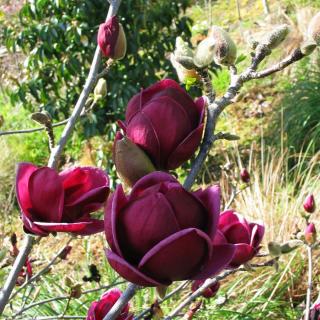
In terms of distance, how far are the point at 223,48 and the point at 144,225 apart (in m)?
0.26

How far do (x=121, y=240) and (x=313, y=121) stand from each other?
3748 millimetres

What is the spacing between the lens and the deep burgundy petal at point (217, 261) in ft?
1.68

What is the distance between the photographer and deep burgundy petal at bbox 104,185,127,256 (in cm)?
49

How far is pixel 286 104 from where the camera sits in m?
4.42

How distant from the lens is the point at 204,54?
2.00ft

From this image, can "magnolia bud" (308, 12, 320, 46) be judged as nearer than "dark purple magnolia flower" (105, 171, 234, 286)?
No

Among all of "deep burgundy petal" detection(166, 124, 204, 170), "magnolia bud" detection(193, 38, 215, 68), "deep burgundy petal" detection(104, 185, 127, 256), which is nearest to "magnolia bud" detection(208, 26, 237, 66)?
"magnolia bud" detection(193, 38, 215, 68)

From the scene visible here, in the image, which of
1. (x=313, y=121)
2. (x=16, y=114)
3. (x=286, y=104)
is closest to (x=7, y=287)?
(x=313, y=121)

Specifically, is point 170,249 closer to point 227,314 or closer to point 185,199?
point 185,199

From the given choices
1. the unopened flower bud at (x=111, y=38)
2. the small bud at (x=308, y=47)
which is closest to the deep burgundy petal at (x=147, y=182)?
the small bud at (x=308, y=47)

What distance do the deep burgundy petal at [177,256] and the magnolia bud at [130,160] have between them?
0.35ft

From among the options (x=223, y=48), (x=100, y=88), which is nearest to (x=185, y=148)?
(x=223, y=48)

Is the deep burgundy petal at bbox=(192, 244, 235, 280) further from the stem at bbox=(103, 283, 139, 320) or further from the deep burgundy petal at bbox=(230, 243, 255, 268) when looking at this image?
the deep burgundy petal at bbox=(230, 243, 255, 268)

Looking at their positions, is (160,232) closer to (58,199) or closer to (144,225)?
(144,225)
